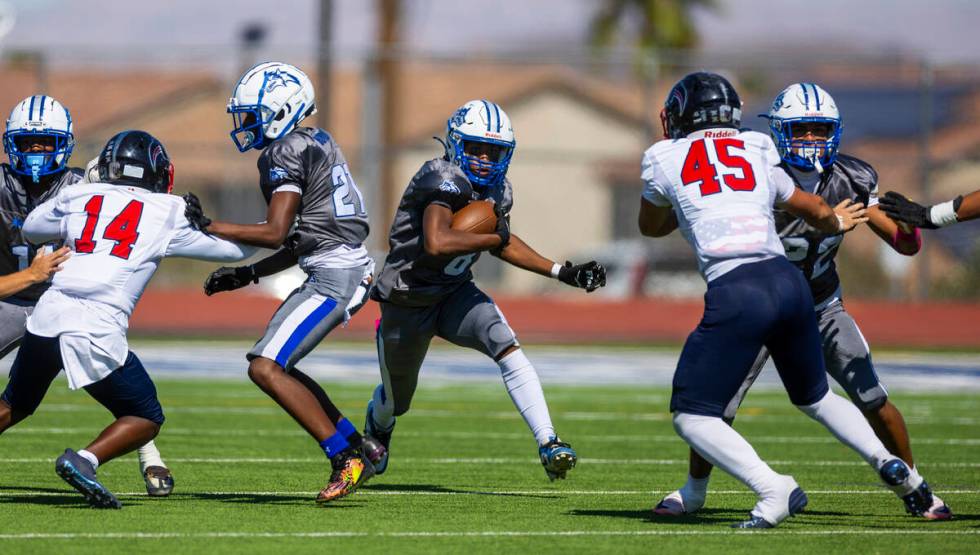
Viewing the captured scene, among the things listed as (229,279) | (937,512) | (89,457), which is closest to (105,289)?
(89,457)

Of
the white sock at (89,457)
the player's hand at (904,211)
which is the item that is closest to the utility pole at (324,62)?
the white sock at (89,457)

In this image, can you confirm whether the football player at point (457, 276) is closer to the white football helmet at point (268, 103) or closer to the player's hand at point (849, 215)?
the white football helmet at point (268, 103)

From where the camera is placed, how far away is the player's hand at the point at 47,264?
20.9 ft

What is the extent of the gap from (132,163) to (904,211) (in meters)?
3.36

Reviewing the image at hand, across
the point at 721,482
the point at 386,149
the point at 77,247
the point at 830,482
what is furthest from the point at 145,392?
the point at 386,149

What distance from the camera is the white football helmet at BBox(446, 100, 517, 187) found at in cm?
727

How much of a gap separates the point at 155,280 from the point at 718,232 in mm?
15973

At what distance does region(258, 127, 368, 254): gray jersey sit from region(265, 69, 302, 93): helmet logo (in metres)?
0.23

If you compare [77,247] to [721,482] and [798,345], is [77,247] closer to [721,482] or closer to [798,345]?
[798,345]

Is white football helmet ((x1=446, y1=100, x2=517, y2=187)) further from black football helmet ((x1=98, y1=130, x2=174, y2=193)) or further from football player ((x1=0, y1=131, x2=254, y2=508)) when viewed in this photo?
black football helmet ((x1=98, y1=130, x2=174, y2=193))

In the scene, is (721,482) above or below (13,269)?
below

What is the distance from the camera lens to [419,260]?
23.8 ft

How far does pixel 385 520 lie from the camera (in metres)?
6.27

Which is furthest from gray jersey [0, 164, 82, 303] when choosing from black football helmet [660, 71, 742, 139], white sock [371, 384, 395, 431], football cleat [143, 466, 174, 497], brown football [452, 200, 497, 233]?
black football helmet [660, 71, 742, 139]
